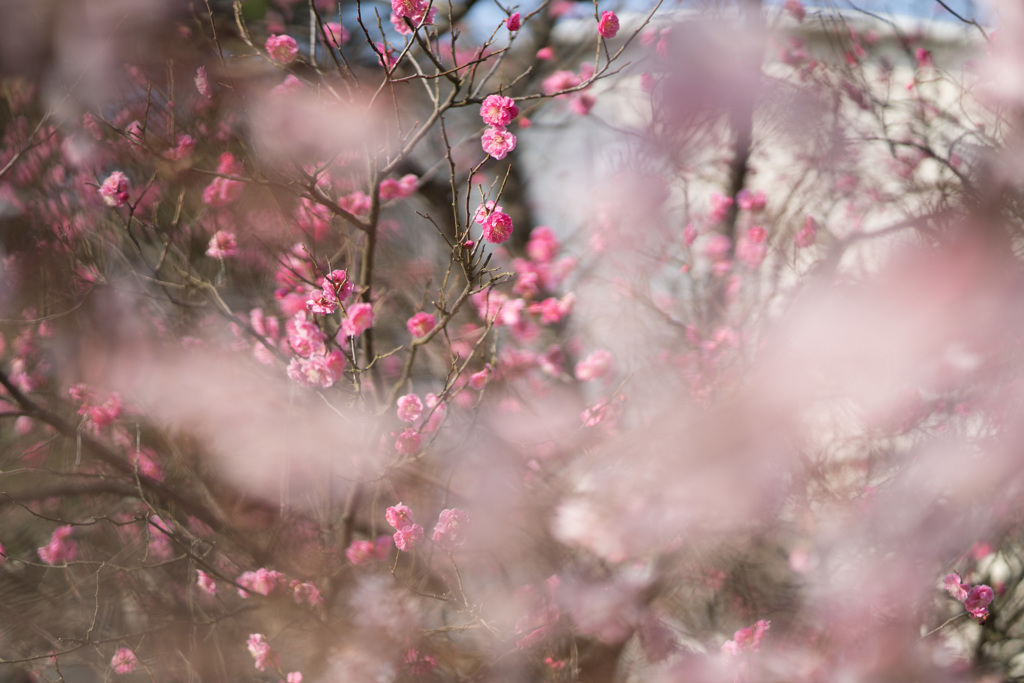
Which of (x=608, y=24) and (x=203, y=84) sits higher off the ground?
(x=203, y=84)

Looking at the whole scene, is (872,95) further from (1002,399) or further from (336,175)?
(336,175)

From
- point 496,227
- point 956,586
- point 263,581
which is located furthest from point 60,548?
point 956,586

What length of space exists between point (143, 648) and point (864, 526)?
8.43 ft

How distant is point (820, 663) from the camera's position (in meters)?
2.15

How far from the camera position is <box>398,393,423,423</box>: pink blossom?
5.29 ft

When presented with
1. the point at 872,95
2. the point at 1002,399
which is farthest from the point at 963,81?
the point at 1002,399

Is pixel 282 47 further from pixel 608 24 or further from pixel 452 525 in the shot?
pixel 452 525

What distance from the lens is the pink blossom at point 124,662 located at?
194 centimetres

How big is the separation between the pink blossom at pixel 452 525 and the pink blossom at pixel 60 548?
139cm

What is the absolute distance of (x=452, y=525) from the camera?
1.64 meters

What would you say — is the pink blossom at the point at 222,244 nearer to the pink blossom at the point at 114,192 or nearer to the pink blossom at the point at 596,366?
the pink blossom at the point at 114,192

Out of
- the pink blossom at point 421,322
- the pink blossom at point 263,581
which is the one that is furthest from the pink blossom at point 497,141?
the pink blossom at point 263,581

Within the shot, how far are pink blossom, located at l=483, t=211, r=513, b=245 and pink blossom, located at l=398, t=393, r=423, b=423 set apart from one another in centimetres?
57

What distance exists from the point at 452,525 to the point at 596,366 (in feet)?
3.67
